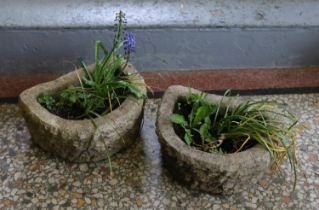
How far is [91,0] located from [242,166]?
3.16 feet

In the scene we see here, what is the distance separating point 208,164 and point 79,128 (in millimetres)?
455

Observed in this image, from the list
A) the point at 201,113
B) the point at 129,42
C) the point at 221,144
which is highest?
the point at 129,42

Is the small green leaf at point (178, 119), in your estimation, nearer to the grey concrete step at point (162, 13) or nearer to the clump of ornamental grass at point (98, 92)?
the clump of ornamental grass at point (98, 92)

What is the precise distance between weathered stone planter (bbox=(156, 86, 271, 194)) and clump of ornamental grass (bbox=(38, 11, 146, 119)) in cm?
19

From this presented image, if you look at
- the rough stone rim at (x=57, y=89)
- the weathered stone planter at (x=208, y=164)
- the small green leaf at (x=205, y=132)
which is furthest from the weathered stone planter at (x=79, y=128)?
the small green leaf at (x=205, y=132)

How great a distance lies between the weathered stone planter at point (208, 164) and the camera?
1.44 metres

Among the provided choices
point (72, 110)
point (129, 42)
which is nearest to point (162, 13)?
point (129, 42)

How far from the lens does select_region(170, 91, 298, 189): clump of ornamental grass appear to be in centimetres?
153

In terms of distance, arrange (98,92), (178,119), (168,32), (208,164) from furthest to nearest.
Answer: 1. (168,32)
2. (98,92)
3. (178,119)
4. (208,164)

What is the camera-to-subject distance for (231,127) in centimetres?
159

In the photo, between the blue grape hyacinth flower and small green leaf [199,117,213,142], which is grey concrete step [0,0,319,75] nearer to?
the blue grape hyacinth flower

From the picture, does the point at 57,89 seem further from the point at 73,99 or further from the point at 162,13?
the point at 162,13

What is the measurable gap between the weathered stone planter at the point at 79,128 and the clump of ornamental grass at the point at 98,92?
35 mm

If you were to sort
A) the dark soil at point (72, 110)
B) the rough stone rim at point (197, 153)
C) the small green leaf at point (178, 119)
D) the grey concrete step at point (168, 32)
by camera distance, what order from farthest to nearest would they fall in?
the grey concrete step at point (168, 32) → the dark soil at point (72, 110) → the small green leaf at point (178, 119) → the rough stone rim at point (197, 153)
